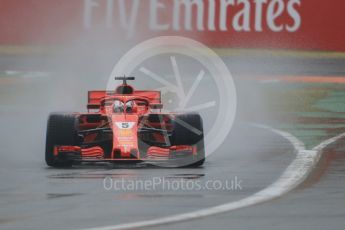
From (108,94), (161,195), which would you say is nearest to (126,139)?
(108,94)

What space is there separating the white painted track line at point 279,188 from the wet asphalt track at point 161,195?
12 centimetres

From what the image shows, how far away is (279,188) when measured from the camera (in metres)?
11.5

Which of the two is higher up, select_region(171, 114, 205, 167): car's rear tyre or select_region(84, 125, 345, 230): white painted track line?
select_region(171, 114, 205, 167): car's rear tyre

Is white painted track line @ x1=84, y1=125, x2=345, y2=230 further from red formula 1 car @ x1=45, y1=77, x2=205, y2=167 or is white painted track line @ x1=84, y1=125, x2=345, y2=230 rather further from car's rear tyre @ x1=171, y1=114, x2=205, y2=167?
red formula 1 car @ x1=45, y1=77, x2=205, y2=167

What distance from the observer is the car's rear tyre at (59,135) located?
13.7m

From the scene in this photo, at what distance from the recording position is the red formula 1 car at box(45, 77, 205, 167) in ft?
44.8

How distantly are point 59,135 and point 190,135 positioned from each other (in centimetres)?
139

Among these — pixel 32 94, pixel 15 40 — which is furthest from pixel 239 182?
pixel 15 40

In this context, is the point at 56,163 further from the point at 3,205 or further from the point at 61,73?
the point at 61,73

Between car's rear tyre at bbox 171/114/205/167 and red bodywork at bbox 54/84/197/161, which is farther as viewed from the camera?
car's rear tyre at bbox 171/114/205/167

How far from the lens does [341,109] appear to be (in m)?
24.5

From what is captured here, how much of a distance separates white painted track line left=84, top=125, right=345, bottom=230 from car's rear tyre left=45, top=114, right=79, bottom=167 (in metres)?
2.31

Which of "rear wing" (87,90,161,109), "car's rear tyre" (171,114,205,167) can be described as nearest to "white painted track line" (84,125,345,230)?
"car's rear tyre" (171,114,205,167)

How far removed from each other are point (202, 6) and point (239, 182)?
2130 centimetres
